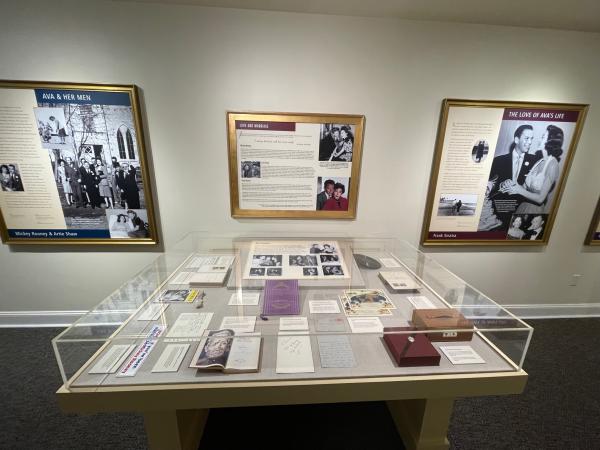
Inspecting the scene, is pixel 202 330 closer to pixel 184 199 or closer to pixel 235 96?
pixel 184 199

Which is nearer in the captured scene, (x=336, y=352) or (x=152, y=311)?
(x=336, y=352)

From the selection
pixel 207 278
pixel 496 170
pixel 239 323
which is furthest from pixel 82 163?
pixel 496 170

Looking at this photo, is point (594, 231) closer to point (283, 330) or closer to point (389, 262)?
point (389, 262)

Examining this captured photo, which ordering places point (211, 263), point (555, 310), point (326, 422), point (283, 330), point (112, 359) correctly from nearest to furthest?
point (112, 359) < point (283, 330) < point (326, 422) < point (211, 263) < point (555, 310)

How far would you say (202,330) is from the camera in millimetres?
1001

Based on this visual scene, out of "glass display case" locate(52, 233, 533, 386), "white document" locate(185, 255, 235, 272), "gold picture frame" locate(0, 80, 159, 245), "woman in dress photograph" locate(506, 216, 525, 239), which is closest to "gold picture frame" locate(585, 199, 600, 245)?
"woman in dress photograph" locate(506, 216, 525, 239)

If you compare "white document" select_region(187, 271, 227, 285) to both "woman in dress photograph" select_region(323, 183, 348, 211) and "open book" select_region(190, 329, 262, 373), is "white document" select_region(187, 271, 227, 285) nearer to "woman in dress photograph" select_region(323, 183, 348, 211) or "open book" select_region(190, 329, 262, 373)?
"open book" select_region(190, 329, 262, 373)

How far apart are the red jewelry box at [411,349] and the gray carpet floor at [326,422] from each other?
2.24ft

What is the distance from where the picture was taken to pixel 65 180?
1.70 meters

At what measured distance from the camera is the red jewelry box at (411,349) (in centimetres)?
90

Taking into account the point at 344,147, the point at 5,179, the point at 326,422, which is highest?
the point at 344,147

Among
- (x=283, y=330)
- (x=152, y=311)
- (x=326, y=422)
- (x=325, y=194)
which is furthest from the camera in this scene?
(x=325, y=194)

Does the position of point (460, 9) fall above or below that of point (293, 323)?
above

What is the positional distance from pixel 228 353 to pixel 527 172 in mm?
2342
